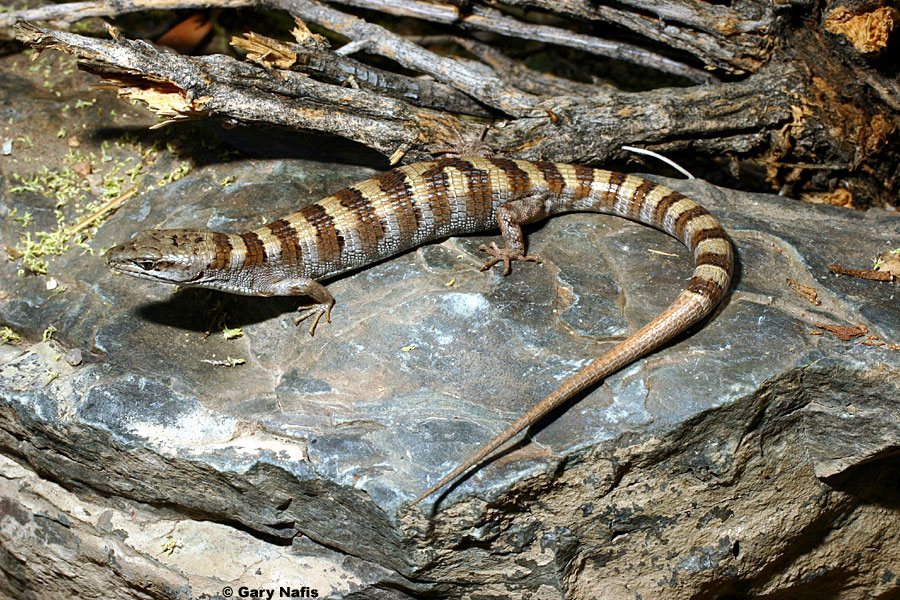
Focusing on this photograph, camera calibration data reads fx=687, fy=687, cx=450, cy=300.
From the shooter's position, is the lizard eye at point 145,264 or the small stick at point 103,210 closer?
the lizard eye at point 145,264

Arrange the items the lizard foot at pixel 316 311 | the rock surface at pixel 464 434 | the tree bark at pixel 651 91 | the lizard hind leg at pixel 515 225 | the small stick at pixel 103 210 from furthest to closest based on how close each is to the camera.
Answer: the small stick at pixel 103 210
the tree bark at pixel 651 91
the lizard hind leg at pixel 515 225
the lizard foot at pixel 316 311
the rock surface at pixel 464 434

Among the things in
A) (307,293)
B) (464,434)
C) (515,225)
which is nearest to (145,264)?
(307,293)

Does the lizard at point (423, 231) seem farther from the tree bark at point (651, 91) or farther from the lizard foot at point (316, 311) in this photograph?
the tree bark at point (651, 91)

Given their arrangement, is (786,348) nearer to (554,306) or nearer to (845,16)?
(554,306)

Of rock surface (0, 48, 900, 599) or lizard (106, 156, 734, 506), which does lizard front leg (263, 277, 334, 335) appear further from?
rock surface (0, 48, 900, 599)
